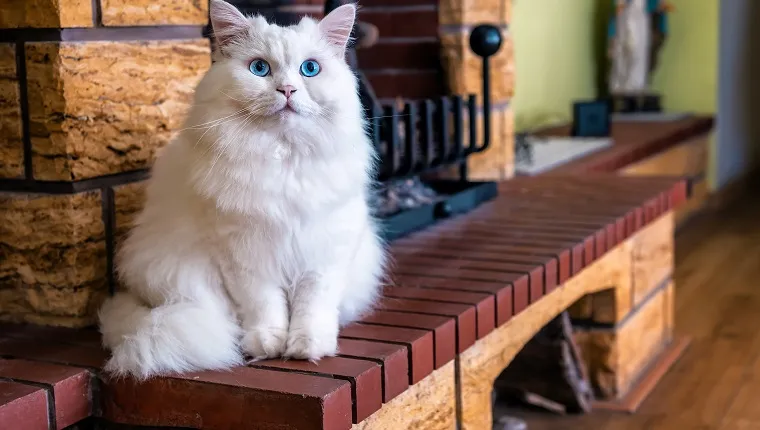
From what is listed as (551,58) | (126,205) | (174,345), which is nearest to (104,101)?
(126,205)

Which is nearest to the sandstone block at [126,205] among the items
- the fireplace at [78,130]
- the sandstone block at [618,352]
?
the fireplace at [78,130]

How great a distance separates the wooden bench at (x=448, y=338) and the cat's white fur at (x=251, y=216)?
0.05 meters

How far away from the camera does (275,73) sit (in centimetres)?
111

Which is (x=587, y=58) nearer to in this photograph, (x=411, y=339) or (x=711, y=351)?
(x=711, y=351)

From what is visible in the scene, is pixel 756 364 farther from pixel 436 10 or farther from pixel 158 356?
pixel 158 356

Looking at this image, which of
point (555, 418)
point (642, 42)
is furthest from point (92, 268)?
point (642, 42)

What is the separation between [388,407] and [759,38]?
5.10 metres

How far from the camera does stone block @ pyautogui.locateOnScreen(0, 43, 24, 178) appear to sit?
4.18 feet

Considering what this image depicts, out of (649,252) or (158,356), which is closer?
(158,356)

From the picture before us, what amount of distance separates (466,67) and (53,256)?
4.59ft

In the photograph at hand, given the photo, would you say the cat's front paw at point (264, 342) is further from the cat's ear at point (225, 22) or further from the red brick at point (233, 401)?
the cat's ear at point (225, 22)

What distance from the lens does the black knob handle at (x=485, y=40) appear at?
1971 millimetres

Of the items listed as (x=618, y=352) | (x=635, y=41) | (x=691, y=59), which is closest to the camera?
(x=618, y=352)

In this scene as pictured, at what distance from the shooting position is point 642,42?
4.57 m
